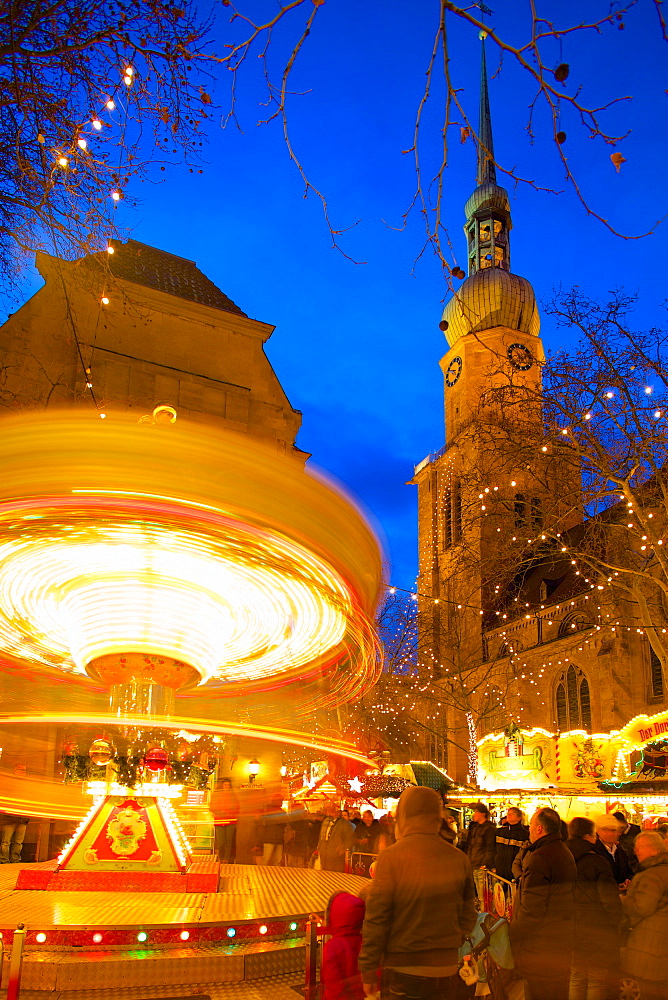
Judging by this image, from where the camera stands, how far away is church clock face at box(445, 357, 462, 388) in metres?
62.4

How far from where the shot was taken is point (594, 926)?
20.5 feet

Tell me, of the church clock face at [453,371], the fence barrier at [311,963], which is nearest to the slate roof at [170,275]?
the fence barrier at [311,963]

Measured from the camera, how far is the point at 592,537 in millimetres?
17719

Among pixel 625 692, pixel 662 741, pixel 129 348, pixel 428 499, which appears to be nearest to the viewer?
pixel 662 741

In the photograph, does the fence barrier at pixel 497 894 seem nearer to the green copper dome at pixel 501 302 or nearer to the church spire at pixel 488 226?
the green copper dome at pixel 501 302

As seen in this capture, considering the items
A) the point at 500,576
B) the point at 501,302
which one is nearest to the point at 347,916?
the point at 500,576

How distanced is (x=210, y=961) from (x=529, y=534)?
13.7 meters

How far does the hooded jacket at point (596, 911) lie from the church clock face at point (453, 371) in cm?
5761

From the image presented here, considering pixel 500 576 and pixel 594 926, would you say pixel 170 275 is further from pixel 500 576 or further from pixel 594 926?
pixel 594 926

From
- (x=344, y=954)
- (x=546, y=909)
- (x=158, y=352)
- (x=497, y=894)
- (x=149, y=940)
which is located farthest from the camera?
(x=158, y=352)

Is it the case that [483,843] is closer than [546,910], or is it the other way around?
[546,910]

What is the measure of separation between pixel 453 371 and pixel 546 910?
59419 millimetres

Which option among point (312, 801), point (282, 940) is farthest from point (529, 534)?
point (282, 940)

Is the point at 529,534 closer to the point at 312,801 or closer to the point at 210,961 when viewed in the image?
the point at 312,801
